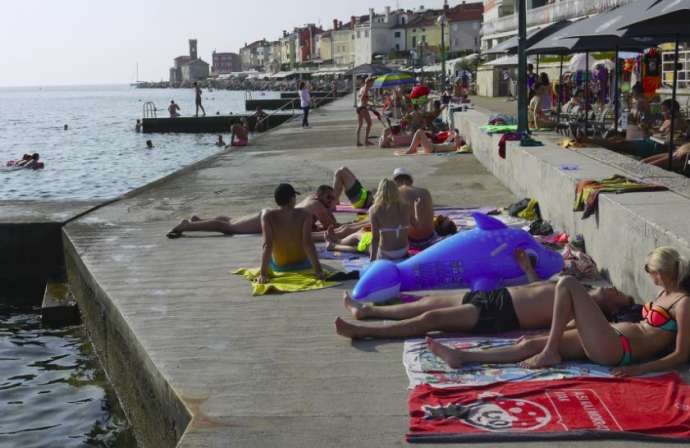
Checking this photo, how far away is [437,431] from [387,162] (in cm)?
1446

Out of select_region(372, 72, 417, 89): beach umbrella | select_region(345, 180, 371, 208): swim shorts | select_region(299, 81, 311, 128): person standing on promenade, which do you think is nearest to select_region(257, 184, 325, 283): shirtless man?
select_region(345, 180, 371, 208): swim shorts

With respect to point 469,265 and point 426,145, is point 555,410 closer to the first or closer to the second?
point 469,265

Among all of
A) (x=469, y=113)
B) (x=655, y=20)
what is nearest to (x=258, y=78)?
(x=469, y=113)

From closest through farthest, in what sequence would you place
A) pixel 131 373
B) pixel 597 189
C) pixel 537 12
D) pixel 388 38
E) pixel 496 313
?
pixel 496 313 < pixel 131 373 < pixel 597 189 < pixel 537 12 < pixel 388 38

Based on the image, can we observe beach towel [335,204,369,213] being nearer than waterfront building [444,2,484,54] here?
Yes

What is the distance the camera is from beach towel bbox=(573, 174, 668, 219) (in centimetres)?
818

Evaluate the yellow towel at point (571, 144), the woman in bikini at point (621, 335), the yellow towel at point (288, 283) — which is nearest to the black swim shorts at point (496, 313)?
the woman in bikini at point (621, 335)

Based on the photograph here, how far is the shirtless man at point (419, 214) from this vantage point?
9164mm

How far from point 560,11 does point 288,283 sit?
3733 centimetres

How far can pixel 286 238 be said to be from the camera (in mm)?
8414

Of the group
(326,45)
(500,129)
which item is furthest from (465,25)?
(500,129)

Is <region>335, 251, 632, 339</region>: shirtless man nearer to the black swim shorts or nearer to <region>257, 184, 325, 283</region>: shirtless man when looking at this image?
the black swim shorts

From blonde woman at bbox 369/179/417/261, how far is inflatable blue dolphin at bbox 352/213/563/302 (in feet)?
2.00

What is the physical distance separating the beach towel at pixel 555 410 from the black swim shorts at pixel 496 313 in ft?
3.03
